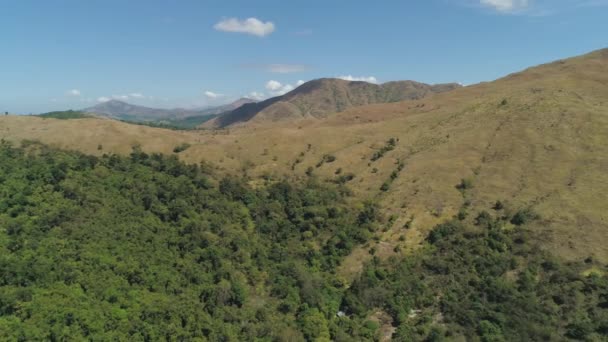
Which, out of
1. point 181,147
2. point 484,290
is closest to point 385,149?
point 484,290

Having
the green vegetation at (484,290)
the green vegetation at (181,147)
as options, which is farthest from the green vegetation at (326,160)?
the green vegetation at (484,290)

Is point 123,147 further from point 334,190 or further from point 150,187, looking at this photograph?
point 334,190

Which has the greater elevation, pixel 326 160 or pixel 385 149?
pixel 385 149

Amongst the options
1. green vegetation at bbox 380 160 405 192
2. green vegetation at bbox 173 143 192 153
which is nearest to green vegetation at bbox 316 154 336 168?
green vegetation at bbox 380 160 405 192

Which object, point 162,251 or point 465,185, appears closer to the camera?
point 162,251

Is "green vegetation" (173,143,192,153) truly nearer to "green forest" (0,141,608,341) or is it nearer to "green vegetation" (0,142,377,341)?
"green vegetation" (0,142,377,341)

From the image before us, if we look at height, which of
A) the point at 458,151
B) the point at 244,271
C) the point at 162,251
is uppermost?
the point at 458,151

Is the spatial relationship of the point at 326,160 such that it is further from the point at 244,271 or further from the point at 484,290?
the point at 484,290
